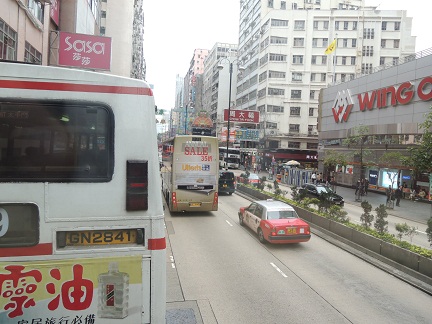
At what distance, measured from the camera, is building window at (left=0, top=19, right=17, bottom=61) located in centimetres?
1376

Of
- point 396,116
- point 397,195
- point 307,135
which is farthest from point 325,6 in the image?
point 397,195

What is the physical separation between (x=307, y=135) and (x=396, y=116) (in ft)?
116

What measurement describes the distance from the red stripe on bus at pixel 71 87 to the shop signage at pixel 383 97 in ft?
90.5

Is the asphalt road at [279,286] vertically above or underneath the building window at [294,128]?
underneath

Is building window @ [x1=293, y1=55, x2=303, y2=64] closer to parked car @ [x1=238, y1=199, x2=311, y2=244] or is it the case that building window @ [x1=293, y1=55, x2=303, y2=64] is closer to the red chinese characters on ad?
parked car @ [x1=238, y1=199, x2=311, y2=244]

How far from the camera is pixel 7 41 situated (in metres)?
14.5

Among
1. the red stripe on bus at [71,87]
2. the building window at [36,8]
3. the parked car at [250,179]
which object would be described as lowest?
the parked car at [250,179]

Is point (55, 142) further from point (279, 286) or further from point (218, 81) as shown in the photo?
point (218, 81)

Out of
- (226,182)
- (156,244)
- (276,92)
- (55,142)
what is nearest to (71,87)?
(55,142)

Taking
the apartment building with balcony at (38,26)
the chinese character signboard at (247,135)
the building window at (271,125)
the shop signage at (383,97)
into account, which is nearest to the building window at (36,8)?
the apartment building with balcony at (38,26)

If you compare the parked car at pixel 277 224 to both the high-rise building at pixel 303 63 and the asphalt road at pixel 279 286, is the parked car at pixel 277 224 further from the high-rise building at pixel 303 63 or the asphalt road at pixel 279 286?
the high-rise building at pixel 303 63

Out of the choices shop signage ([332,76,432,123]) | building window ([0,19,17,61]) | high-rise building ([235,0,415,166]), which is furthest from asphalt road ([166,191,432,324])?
high-rise building ([235,0,415,166])

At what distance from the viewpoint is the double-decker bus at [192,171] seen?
55.0ft

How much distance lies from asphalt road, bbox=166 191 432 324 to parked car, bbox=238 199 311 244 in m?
0.41
